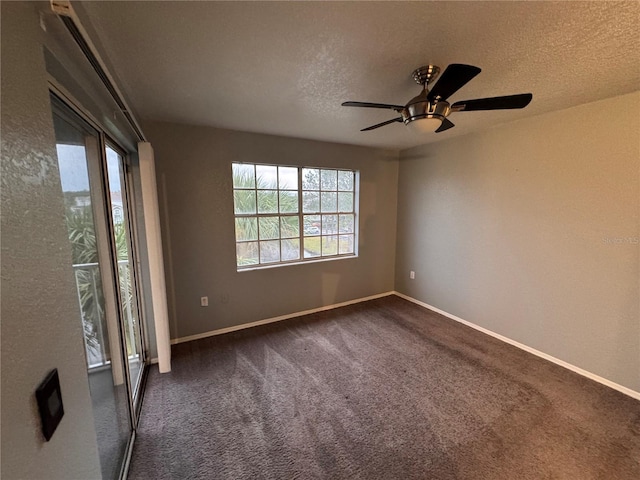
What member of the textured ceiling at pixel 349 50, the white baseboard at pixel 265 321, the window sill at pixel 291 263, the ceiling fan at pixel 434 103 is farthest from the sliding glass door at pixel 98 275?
the window sill at pixel 291 263

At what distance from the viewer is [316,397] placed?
2.11 meters

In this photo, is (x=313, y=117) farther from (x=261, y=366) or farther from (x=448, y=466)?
(x=448, y=466)

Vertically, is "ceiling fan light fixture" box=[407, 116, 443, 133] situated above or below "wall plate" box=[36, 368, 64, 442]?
above

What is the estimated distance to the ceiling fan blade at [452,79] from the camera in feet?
4.19

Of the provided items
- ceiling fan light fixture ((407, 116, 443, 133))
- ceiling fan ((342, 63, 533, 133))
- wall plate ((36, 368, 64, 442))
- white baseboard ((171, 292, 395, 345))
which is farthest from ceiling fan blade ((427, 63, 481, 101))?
white baseboard ((171, 292, 395, 345))

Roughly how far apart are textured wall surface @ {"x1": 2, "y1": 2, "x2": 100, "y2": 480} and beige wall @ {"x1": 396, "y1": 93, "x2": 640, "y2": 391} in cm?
343

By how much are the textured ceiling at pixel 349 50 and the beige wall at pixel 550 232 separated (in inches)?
11.5

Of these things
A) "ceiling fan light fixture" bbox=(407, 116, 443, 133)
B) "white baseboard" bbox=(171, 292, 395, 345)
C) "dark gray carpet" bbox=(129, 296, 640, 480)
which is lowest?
"dark gray carpet" bbox=(129, 296, 640, 480)

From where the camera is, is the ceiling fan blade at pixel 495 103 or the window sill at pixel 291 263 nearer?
the ceiling fan blade at pixel 495 103

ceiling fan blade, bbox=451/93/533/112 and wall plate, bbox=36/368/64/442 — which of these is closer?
wall plate, bbox=36/368/64/442

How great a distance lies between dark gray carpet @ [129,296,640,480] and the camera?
156 centimetres

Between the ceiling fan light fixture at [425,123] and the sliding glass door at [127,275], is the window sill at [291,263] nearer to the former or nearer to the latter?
the sliding glass door at [127,275]

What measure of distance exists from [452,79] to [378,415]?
2213 millimetres

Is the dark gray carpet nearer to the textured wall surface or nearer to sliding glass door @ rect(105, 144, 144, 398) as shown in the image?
sliding glass door @ rect(105, 144, 144, 398)
